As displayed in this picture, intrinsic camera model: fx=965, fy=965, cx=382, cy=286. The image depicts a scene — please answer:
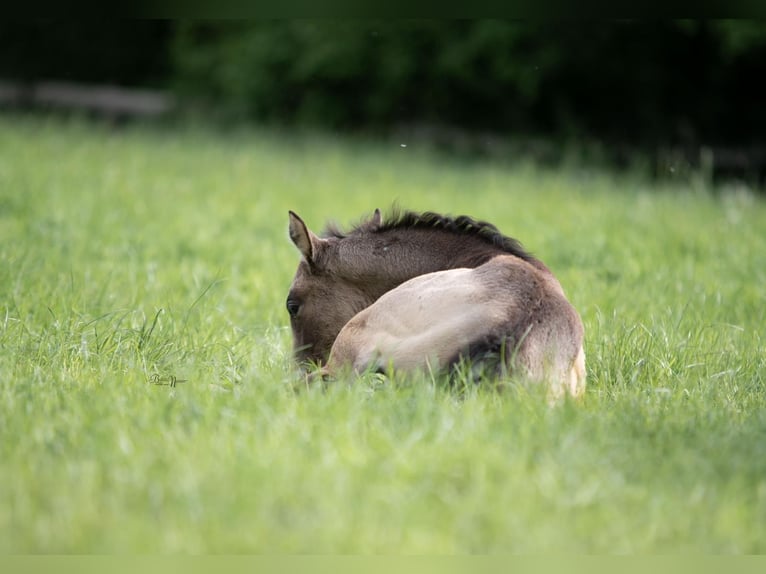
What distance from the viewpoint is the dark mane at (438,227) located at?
5.28 meters

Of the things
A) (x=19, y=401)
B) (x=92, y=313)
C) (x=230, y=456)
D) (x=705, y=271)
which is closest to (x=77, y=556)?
(x=230, y=456)

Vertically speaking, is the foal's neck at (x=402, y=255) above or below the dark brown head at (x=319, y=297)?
above

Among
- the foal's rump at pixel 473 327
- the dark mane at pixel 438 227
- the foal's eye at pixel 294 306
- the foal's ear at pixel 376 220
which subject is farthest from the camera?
the foal's ear at pixel 376 220

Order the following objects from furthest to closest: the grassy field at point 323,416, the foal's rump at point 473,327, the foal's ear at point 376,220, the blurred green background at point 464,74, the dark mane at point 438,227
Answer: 1. the blurred green background at point 464,74
2. the foal's ear at point 376,220
3. the dark mane at point 438,227
4. the foal's rump at point 473,327
5. the grassy field at point 323,416

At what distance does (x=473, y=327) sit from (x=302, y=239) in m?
1.50

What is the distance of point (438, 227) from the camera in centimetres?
550

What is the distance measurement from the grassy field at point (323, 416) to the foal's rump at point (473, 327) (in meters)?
0.17

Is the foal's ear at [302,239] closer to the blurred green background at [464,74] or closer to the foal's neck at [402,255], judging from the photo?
the foal's neck at [402,255]

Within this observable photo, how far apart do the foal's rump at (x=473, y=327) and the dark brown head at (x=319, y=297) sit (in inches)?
24.0

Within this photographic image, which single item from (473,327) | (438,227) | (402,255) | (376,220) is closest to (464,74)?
(376,220)

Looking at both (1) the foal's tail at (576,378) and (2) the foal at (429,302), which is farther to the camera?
(1) the foal's tail at (576,378)

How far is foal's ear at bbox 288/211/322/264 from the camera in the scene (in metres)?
5.32

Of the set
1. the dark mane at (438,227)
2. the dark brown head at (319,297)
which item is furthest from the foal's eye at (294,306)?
the dark mane at (438,227)

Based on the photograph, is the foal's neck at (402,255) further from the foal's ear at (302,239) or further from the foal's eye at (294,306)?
Result: the foal's eye at (294,306)
